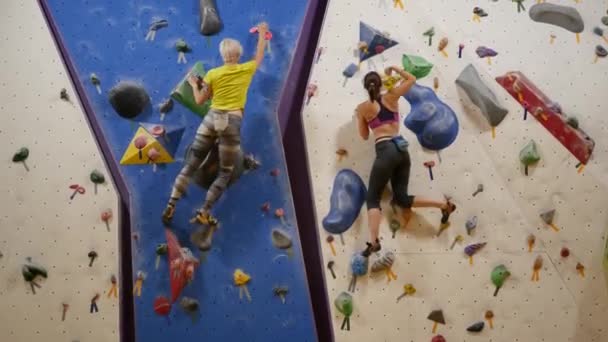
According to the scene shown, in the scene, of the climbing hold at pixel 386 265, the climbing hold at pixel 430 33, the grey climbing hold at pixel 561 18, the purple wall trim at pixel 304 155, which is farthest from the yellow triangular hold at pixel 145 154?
the grey climbing hold at pixel 561 18

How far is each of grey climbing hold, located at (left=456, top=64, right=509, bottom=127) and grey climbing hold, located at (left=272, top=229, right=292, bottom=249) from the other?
840 millimetres

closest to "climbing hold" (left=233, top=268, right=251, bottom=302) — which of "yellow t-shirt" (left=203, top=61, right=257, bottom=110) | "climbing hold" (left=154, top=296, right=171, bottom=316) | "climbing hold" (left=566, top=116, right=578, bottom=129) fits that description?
"climbing hold" (left=154, top=296, right=171, bottom=316)

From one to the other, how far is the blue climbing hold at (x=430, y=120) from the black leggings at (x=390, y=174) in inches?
4.7

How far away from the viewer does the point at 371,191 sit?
7.66 feet

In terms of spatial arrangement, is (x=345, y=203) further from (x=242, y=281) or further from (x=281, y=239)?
(x=242, y=281)

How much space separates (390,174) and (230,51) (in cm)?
72

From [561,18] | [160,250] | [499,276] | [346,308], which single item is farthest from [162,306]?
[561,18]

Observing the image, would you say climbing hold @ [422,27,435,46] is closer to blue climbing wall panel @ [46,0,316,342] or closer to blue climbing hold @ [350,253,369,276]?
blue climbing wall panel @ [46,0,316,342]

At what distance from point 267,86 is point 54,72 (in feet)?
2.66

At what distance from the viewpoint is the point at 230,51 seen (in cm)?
239

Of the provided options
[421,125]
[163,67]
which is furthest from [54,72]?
[421,125]

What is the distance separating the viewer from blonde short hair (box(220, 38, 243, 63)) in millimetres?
2389

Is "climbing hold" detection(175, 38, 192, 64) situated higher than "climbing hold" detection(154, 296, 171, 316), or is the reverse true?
"climbing hold" detection(175, 38, 192, 64)

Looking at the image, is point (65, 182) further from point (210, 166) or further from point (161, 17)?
point (161, 17)
